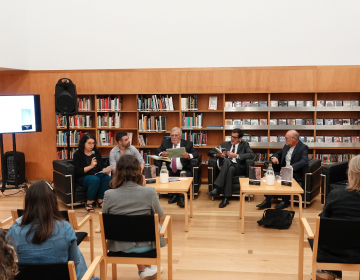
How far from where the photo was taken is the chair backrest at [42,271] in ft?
6.60

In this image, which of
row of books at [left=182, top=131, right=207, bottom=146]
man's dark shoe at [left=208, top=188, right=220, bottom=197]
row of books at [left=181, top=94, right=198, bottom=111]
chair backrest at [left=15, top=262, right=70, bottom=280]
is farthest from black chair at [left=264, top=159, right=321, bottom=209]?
chair backrest at [left=15, top=262, right=70, bottom=280]

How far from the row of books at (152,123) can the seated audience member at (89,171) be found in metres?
1.69

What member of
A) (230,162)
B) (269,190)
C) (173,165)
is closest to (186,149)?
(173,165)

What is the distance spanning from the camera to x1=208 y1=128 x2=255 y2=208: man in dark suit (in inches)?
236

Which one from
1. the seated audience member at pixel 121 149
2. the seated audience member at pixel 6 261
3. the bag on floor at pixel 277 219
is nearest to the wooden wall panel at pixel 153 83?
the seated audience member at pixel 121 149

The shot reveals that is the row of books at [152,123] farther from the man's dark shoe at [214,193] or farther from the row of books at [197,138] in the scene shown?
the man's dark shoe at [214,193]

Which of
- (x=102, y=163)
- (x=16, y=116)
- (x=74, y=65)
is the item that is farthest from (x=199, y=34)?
(x=16, y=116)

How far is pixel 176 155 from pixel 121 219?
11.3 ft

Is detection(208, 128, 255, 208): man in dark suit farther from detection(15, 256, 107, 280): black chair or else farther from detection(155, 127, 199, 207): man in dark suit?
detection(15, 256, 107, 280): black chair

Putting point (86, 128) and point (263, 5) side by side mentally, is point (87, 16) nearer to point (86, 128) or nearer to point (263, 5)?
point (86, 128)

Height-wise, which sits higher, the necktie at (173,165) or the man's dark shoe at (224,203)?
the necktie at (173,165)

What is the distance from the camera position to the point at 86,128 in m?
7.64

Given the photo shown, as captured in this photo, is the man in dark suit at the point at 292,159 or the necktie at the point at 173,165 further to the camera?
the necktie at the point at 173,165

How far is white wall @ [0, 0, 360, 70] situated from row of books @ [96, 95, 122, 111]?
0.69 metres
